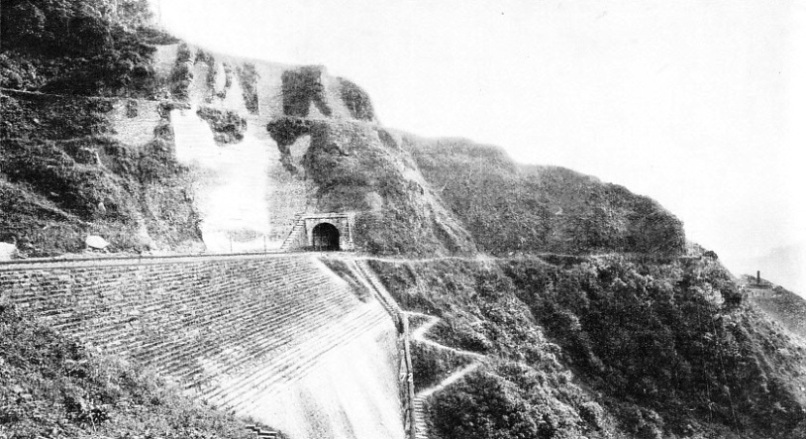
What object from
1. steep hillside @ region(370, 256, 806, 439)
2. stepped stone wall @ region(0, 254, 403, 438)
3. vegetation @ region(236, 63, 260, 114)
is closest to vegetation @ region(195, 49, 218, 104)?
vegetation @ region(236, 63, 260, 114)

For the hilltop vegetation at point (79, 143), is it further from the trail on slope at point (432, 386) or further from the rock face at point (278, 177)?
the trail on slope at point (432, 386)

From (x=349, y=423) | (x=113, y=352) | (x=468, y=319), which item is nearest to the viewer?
(x=113, y=352)

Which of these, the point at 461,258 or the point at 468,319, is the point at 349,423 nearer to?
the point at 468,319

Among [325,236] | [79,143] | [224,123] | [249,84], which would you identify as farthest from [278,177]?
[79,143]

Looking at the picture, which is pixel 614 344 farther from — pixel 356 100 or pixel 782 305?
pixel 782 305

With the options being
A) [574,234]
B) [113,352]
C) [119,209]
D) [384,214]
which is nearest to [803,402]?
[574,234]

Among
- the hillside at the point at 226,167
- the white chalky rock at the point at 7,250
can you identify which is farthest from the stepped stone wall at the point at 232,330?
the hillside at the point at 226,167
